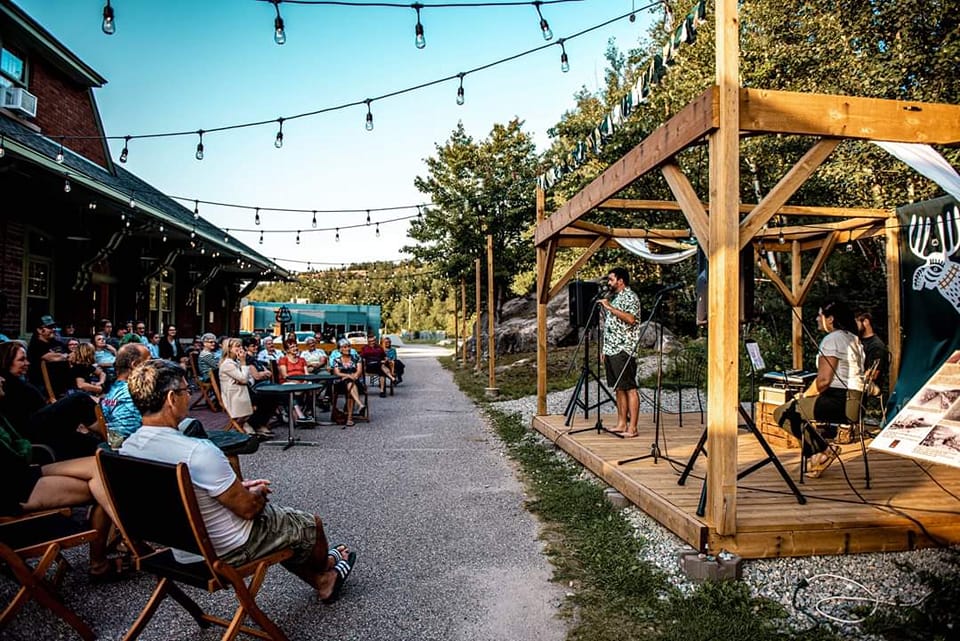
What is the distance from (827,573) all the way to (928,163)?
104 inches

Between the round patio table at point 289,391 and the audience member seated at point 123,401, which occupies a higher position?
the audience member seated at point 123,401

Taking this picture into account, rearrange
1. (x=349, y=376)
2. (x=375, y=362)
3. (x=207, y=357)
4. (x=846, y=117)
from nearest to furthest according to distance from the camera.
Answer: (x=846, y=117), (x=349, y=376), (x=207, y=357), (x=375, y=362)

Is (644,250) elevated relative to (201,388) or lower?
elevated

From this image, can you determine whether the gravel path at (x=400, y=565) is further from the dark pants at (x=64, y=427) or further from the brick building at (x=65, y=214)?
the brick building at (x=65, y=214)

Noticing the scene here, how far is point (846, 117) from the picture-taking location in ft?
11.8

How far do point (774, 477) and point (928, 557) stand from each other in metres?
1.28

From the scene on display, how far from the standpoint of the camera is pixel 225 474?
8.35 feet

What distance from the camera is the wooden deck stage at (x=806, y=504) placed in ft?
11.3

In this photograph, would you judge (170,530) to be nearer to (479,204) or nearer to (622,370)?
(622,370)

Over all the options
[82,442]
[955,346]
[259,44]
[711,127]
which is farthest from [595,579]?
[259,44]

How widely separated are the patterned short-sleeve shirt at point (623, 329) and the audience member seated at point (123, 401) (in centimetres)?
411

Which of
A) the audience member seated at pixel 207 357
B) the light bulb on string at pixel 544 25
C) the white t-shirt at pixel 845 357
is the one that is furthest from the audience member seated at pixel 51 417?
the white t-shirt at pixel 845 357

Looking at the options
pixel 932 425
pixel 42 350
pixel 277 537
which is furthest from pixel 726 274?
pixel 42 350

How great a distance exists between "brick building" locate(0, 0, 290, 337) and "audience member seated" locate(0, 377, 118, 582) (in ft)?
14.9
